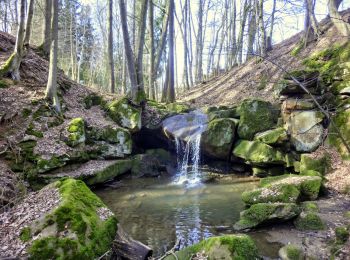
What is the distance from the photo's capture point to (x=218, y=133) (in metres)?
14.7

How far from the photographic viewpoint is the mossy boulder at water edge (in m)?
5.64

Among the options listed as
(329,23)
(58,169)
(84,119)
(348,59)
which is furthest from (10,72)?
(329,23)

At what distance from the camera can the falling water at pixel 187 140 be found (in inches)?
602

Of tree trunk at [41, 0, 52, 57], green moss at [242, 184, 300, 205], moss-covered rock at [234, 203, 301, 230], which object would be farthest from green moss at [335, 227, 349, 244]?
tree trunk at [41, 0, 52, 57]

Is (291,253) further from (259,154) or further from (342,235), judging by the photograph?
(259,154)

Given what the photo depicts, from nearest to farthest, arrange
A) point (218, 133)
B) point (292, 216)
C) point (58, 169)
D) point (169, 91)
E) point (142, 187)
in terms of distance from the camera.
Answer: point (292, 216)
point (58, 169)
point (142, 187)
point (218, 133)
point (169, 91)

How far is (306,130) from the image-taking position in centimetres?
1246

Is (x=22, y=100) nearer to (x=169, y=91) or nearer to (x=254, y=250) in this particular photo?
(x=169, y=91)

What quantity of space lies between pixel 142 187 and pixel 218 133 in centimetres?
431

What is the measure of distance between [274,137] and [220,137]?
7.82 ft

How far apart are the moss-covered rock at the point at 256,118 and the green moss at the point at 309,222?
21.6ft

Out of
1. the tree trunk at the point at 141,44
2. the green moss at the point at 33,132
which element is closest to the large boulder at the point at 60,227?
the green moss at the point at 33,132

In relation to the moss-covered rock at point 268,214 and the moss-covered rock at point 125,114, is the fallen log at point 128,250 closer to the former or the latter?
the moss-covered rock at point 268,214

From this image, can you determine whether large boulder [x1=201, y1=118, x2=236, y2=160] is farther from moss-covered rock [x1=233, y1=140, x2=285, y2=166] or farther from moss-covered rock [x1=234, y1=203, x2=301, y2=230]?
moss-covered rock [x1=234, y1=203, x2=301, y2=230]
